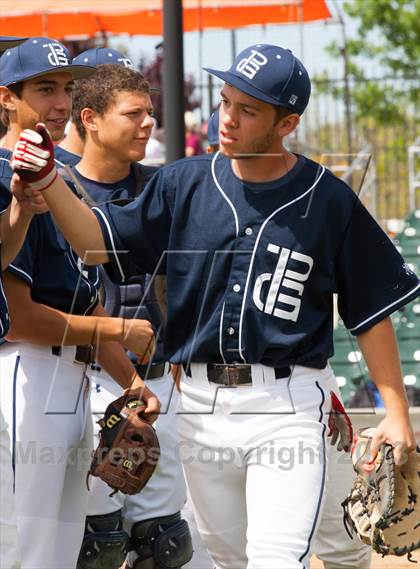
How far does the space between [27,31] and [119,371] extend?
923 centimetres

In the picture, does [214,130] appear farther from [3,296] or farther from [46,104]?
[3,296]

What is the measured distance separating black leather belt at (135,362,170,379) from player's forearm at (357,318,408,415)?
1265 mm

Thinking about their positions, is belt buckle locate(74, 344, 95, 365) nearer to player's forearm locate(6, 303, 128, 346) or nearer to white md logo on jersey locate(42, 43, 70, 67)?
player's forearm locate(6, 303, 128, 346)

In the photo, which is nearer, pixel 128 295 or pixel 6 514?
pixel 6 514

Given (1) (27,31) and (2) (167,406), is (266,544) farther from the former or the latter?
(1) (27,31)

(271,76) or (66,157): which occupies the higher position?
(271,76)

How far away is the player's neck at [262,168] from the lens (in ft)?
13.3

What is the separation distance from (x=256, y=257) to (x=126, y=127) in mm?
1457

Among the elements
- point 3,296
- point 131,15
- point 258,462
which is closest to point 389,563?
point 258,462

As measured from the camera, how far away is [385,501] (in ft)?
13.2

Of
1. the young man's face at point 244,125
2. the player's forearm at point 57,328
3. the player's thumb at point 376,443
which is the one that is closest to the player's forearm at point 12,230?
the player's forearm at point 57,328

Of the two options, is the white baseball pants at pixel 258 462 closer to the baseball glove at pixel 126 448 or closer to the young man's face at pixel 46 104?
the baseball glove at pixel 126 448

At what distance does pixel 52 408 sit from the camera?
13.5ft

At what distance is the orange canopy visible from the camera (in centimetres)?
1166
